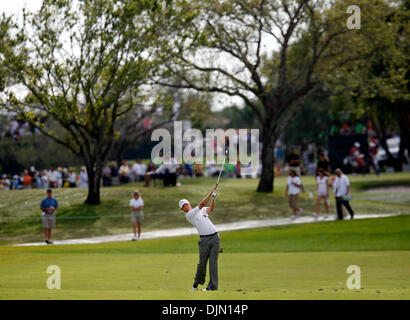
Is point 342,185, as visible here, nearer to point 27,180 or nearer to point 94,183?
point 94,183

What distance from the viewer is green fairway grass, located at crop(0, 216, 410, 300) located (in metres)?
14.7

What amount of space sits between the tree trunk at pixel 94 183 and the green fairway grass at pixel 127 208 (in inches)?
18.5

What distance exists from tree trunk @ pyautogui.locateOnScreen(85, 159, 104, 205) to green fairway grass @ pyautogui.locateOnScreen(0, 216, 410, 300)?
1020 cm

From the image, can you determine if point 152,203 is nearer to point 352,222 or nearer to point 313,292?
point 352,222

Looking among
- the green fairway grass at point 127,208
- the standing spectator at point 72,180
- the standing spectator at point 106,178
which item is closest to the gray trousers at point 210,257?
the green fairway grass at point 127,208

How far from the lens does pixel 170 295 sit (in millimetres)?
13828

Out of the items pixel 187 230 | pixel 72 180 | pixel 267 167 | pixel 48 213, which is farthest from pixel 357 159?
pixel 48 213

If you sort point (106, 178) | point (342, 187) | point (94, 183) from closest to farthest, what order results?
point (342, 187), point (94, 183), point (106, 178)

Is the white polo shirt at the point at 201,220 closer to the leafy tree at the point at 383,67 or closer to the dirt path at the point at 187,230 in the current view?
the dirt path at the point at 187,230

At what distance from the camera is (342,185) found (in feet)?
110

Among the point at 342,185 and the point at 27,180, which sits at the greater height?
the point at 342,185

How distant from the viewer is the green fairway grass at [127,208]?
37.1 metres

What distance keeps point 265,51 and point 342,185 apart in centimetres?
1657
